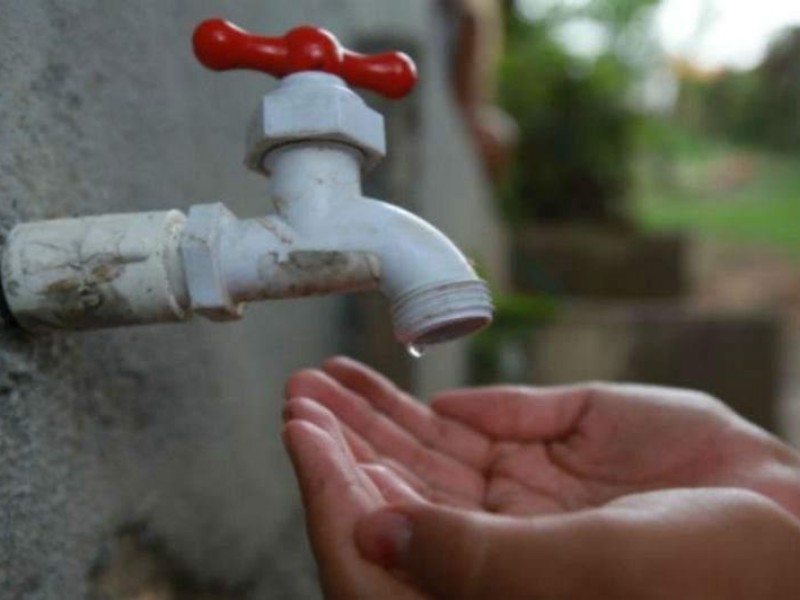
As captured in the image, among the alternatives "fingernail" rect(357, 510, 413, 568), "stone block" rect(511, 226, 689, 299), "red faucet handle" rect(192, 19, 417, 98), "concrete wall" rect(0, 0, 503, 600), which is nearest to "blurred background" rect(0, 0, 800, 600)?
"concrete wall" rect(0, 0, 503, 600)

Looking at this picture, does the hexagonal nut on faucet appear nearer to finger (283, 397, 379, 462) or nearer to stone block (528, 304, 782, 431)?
finger (283, 397, 379, 462)

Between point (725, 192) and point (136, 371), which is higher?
point (136, 371)

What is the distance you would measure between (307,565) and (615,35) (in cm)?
601

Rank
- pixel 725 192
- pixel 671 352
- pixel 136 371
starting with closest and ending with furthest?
pixel 136 371, pixel 671 352, pixel 725 192

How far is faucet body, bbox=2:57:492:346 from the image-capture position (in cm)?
58

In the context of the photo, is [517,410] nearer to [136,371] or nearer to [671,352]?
[136,371]

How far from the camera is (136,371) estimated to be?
0.78m

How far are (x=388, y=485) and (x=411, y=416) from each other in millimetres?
208

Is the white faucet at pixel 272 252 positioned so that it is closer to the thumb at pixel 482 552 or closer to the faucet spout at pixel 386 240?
the faucet spout at pixel 386 240

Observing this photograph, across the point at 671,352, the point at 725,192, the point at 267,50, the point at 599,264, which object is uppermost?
the point at 267,50

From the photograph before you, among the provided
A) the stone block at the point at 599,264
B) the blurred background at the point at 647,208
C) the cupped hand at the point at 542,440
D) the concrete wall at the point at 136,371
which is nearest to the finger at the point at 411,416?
the cupped hand at the point at 542,440

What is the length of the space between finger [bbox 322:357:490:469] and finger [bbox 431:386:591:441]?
0.01 metres

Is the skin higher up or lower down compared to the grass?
higher up

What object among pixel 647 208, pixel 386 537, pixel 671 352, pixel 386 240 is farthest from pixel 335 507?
pixel 647 208
